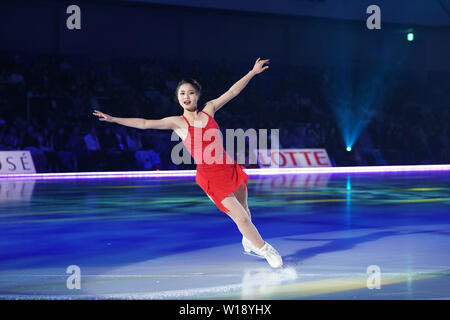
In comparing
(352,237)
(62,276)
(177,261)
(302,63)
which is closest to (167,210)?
(352,237)

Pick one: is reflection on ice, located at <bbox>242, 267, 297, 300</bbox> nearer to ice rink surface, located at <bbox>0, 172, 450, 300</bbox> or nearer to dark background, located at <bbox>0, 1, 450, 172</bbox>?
ice rink surface, located at <bbox>0, 172, 450, 300</bbox>

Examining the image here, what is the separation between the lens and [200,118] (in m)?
5.61

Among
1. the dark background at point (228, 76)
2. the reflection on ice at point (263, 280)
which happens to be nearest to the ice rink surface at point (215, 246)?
the reflection on ice at point (263, 280)

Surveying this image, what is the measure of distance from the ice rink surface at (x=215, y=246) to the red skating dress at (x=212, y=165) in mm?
624

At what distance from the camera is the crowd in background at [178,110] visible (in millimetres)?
18109

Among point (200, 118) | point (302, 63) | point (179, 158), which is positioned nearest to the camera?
point (200, 118)

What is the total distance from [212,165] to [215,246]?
1319 mm

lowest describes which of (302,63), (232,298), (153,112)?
(232,298)

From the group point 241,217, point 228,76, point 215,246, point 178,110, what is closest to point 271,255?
point 241,217

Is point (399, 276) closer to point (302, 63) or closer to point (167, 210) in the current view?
point (167, 210)

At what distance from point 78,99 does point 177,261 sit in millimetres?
14571

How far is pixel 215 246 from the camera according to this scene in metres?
6.54

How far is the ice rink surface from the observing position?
4.66m

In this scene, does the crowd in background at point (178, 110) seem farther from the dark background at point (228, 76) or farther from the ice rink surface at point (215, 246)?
the ice rink surface at point (215, 246)
